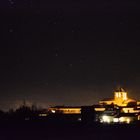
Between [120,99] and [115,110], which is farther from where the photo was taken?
[120,99]

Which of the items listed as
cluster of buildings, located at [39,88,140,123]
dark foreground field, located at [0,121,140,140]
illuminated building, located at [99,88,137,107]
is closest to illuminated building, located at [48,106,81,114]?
cluster of buildings, located at [39,88,140,123]

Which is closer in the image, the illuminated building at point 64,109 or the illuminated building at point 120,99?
the illuminated building at point 64,109

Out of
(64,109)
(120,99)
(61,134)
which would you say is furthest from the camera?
(120,99)

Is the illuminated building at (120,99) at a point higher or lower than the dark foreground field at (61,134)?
higher

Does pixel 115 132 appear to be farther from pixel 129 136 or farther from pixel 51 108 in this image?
pixel 51 108

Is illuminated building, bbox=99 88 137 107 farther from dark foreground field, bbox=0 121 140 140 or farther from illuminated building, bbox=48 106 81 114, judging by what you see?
dark foreground field, bbox=0 121 140 140

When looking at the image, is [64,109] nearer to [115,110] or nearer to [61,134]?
[115,110]

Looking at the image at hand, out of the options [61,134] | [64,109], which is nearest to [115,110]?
[64,109]

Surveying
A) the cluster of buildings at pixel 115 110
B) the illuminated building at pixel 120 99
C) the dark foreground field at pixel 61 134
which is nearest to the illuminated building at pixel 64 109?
the cluster of buildings at pixel 115 110

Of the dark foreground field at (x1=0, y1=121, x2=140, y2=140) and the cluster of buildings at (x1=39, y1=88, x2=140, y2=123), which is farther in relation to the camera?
the cluster of buildings at (x1=39, y1=88, x2=140, y2=123)

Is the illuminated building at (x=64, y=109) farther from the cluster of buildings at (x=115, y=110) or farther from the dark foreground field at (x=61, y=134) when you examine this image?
the dark foreground field at (x=61, y=134)

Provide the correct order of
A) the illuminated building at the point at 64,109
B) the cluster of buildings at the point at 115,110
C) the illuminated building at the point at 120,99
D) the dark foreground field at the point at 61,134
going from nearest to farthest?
the dark foreground field at the point at 61,134 < the cluster of buildings at the point at 115,110 < the illuminated building at the point at 64,109 < the illuminated building at the point at 120,99

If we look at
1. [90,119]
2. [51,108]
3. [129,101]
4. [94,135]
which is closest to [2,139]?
[94,135]

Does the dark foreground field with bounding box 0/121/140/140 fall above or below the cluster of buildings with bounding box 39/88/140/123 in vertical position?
below
